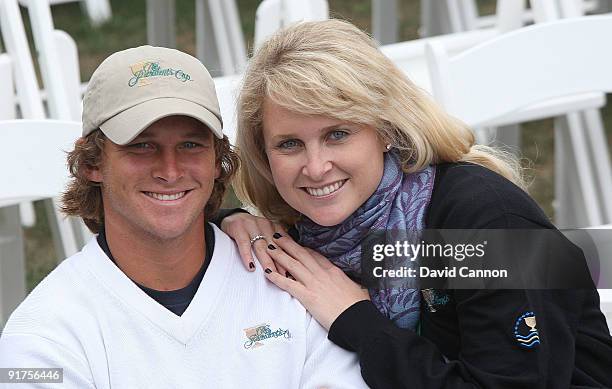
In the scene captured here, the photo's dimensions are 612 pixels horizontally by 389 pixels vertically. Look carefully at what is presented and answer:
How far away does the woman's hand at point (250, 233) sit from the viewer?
206cm

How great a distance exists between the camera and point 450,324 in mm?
2037

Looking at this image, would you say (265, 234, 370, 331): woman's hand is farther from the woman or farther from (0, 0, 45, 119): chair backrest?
(0, 0, 45, 119): chair backrest

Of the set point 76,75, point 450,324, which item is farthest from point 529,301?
point 76,75

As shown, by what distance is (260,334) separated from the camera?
196 centimetres

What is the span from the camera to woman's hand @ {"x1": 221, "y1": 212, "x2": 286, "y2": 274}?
206 centimetres

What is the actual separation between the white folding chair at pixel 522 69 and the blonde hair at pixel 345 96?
29 centimetres

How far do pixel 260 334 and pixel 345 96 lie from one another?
1.41 ft

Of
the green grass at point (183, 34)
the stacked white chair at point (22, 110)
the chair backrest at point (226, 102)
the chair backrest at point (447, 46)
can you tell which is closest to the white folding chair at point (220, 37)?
the green grass at point (183, 34)

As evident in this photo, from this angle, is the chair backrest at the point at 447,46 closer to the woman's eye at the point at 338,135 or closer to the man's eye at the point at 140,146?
→ the woman's eye at the point at 338,135

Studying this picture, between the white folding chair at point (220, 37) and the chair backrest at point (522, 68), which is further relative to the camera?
the white folding chair at point (220, 37)

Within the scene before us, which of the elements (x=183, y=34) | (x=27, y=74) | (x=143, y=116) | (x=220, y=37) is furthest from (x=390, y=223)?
(x=183, y=34)

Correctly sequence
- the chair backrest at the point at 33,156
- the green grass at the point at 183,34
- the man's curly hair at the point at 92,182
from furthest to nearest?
1. the green grass at the point at 183,34
2. the chair backrest at the point at 33,156
3. the man's curly hair at the point at 92,182

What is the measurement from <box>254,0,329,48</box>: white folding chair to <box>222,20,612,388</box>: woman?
83 centimetres

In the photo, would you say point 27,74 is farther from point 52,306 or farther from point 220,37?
point 220,37
